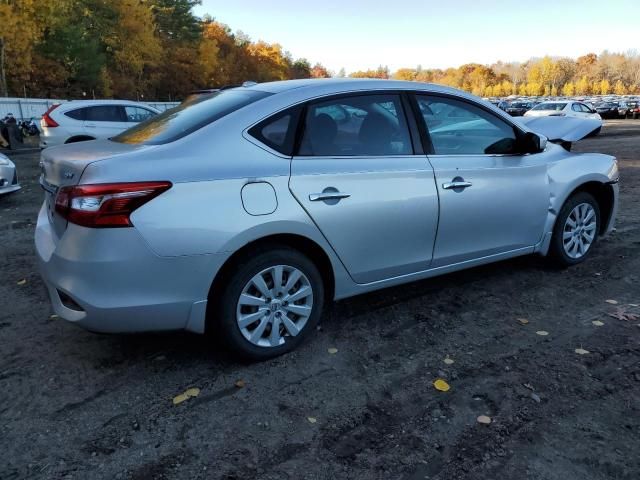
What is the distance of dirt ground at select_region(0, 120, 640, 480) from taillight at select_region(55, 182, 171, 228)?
0.97 meters

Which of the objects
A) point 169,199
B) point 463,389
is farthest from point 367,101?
point 463,389

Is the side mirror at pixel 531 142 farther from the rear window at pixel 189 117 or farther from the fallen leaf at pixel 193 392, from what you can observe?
the fallen leaf at pixel 193 392

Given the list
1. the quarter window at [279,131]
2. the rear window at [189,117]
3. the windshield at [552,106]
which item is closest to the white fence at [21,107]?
the windshield at [552,106]

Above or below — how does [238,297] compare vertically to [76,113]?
below

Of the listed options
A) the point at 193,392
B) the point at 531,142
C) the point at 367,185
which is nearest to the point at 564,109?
the point at 531,142

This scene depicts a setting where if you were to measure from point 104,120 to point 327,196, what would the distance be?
38.1ft

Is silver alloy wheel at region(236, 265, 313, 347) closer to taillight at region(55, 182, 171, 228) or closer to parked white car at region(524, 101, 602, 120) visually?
taillight at region(55, 182, 171, 228)

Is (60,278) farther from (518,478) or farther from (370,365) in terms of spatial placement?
(518,478)

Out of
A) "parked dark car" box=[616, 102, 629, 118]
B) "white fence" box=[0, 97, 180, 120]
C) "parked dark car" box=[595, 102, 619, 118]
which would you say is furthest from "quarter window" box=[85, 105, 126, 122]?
"parked dark car" box=[616, 102, 629, 118]

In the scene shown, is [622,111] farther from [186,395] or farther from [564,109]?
[186,395]

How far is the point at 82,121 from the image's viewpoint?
42.5 feet

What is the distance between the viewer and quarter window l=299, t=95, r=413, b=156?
3363 mm

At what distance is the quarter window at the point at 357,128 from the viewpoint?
132 inches

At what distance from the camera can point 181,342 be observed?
11.7ft
